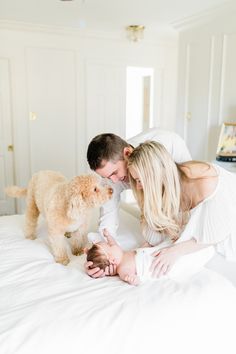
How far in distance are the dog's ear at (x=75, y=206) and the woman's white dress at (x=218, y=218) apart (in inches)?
19.4

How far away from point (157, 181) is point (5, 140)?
Result: 3227mm

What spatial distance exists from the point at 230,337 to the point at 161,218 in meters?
0.52

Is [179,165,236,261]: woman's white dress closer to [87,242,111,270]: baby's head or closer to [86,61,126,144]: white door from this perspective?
[87,242,111,270]: baby's head

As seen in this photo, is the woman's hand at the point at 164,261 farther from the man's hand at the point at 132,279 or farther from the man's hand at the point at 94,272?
the man's hand at the point at 94,272

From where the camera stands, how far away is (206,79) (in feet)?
12.1

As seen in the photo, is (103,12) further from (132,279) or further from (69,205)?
(132,279)

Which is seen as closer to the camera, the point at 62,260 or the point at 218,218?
the point at 218,218

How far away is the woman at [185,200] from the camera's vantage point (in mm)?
1354

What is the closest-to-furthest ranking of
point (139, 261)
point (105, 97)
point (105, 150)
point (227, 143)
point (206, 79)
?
1. point (139, 261)
2. point (105, 150)
3. point (227, 143)
4. point (206, 79)
5. point (105, 97)

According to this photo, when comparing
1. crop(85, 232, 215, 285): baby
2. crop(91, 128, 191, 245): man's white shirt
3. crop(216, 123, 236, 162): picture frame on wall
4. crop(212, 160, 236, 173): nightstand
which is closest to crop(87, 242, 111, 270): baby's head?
crop(85, 232, 215, 285): baby

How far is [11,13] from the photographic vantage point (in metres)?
3.46

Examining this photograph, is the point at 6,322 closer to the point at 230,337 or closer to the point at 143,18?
the point at 230,337

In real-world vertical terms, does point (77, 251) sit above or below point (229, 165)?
below

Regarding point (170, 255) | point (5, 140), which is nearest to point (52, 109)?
point (5, 140)
